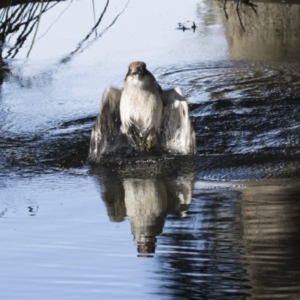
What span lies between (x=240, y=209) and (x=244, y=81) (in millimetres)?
4784

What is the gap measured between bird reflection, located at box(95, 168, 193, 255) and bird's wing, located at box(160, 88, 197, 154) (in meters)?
0.84

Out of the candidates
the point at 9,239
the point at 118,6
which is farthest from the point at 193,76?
the point at 9,239

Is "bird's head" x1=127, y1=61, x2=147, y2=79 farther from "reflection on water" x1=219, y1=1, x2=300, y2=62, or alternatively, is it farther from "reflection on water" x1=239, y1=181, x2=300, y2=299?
"reflection on water" x1=219, y1=1, x2=300, y2=62

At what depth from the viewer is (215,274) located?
5.12 metres

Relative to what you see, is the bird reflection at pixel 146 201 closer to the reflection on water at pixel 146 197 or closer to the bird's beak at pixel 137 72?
the reflection on water at pixel 146 197

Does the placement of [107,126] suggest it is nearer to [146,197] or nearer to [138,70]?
[138,70]

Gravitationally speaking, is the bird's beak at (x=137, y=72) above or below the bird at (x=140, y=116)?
above

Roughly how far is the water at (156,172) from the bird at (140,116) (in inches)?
11.5

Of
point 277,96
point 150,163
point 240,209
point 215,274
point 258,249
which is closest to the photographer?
point 215,274

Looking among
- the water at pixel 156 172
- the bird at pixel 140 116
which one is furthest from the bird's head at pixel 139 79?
the water at pixel 156 172

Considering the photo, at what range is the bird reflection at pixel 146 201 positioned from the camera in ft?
19.6

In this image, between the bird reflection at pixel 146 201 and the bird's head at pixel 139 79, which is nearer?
the bird reflection at pixel 146 201

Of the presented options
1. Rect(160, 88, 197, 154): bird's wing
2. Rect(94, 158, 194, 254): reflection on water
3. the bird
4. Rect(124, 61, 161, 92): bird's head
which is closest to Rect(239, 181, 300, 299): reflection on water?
Rect(94, 158, 194, 254): reflection on water

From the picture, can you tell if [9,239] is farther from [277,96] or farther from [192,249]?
[277,96]
